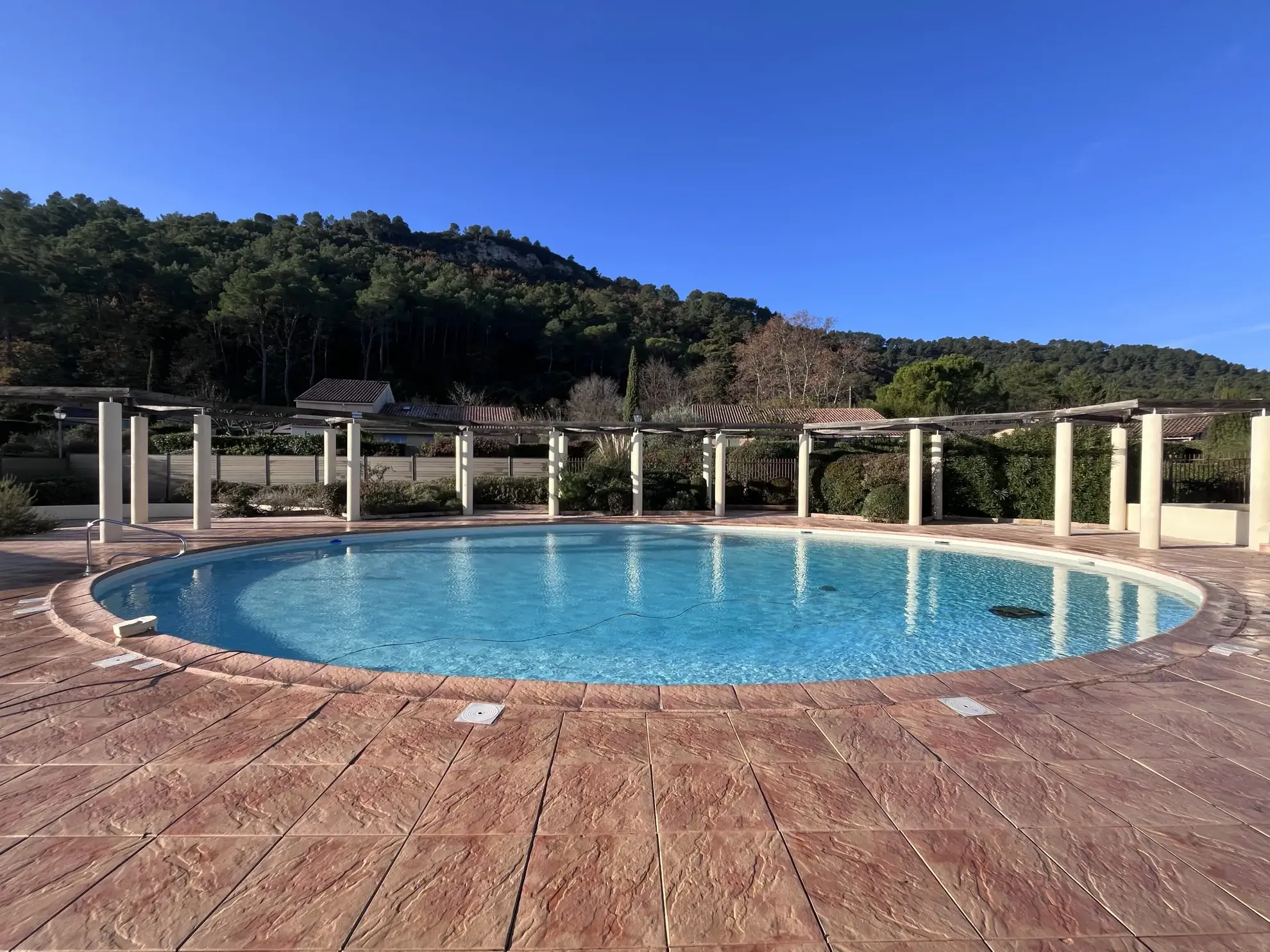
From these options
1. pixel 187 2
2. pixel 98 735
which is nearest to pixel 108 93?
pixel 187 2

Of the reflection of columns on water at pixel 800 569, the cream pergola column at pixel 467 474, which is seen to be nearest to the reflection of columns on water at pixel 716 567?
the reflection of columns on water at pixel 800 569

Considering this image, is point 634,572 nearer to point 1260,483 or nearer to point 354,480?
point 354,480

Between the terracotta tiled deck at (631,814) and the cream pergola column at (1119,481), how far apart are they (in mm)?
11835

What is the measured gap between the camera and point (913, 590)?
358 inches

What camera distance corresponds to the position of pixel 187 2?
10.0 m

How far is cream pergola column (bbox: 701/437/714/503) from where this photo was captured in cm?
1923

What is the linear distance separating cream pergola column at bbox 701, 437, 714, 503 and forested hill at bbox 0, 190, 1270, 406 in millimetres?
19455

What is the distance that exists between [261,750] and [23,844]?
2.92 feet

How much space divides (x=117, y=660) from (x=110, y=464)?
912cm

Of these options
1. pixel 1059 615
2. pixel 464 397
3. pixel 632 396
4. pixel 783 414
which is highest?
pixel 464 397

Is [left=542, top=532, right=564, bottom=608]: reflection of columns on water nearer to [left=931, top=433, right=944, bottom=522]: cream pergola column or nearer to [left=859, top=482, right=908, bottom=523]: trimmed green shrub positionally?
[left=859, top=482, right=908, bottom=523]: trimmed green shrub

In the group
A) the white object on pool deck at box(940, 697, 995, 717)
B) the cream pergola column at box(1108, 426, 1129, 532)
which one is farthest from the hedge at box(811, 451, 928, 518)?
the white object on pool deck at box(940, 697, 995, 717)

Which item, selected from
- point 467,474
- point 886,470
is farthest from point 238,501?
point 886,470

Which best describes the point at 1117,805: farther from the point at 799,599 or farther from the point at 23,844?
the point at 799,599
